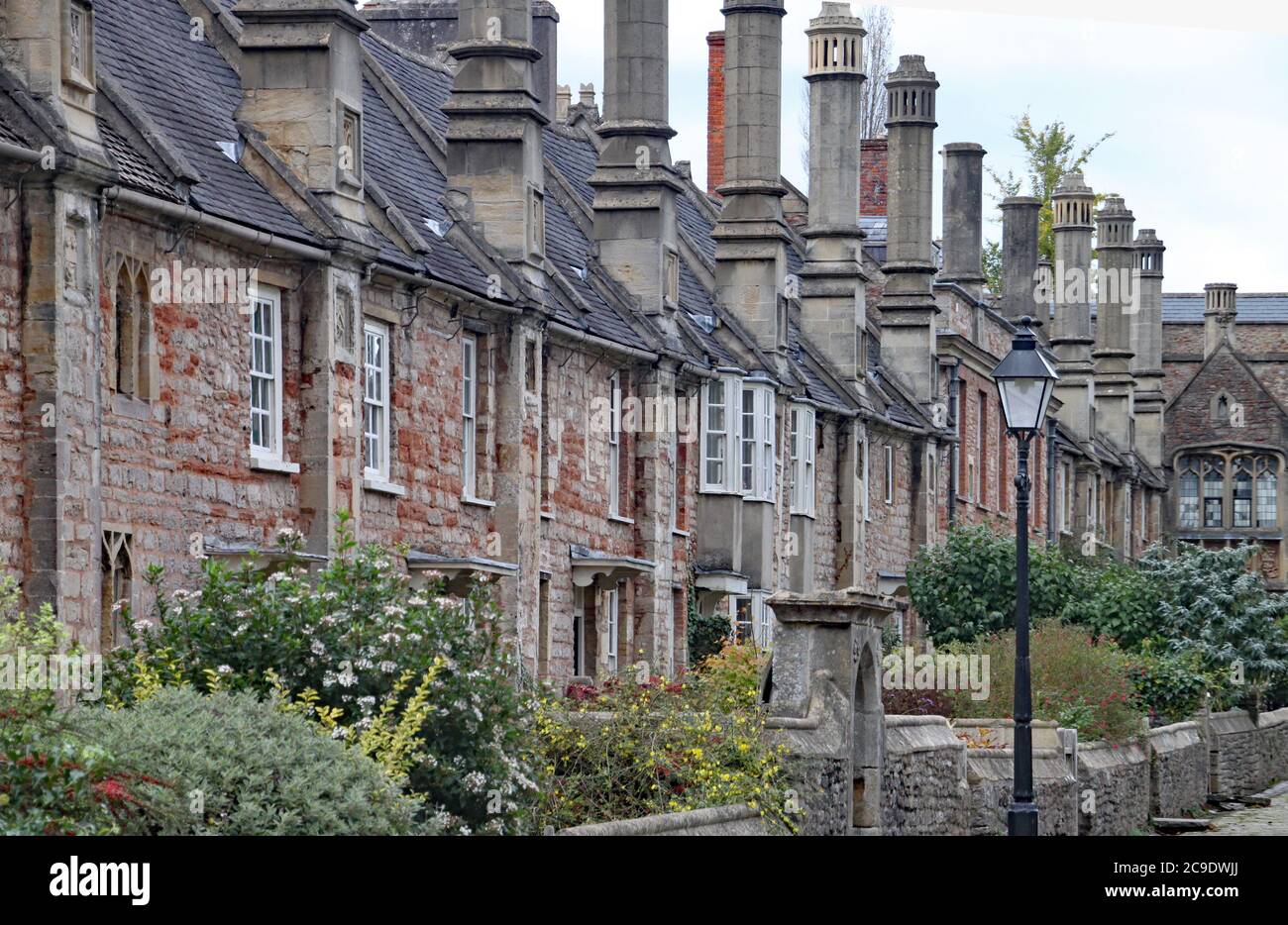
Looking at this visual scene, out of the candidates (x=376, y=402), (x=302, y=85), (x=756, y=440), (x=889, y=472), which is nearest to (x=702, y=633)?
(x=756, y=440)

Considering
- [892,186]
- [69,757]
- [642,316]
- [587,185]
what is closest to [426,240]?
[642,316]

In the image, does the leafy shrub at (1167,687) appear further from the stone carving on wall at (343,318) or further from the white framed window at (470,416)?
the stone carving on wall at (343,318)

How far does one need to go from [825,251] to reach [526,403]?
14633 millimetres

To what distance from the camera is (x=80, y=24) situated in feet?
62.0

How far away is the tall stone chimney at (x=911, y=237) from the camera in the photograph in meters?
44.5

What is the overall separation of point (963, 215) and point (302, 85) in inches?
1137

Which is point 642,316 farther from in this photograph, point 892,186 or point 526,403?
point 892,186

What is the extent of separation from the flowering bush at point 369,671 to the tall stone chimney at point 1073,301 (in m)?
44.3

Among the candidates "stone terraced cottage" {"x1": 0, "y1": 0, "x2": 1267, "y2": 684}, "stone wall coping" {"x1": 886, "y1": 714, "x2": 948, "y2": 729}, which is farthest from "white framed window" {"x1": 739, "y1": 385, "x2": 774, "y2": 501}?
"stone wall coping" {"x1": 886, "y1": 714, "x2": 948, "y2": 729}

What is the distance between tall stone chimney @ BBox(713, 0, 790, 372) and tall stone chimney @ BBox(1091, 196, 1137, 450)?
2393cm

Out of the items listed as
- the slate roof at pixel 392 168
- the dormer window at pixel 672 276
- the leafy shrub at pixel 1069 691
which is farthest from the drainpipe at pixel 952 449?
the leafy shrub at pixel 1069 691

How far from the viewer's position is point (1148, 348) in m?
68.9

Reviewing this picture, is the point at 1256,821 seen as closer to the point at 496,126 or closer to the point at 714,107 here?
the point at 496,126

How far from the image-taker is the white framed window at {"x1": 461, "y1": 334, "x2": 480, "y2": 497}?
1069 inches
